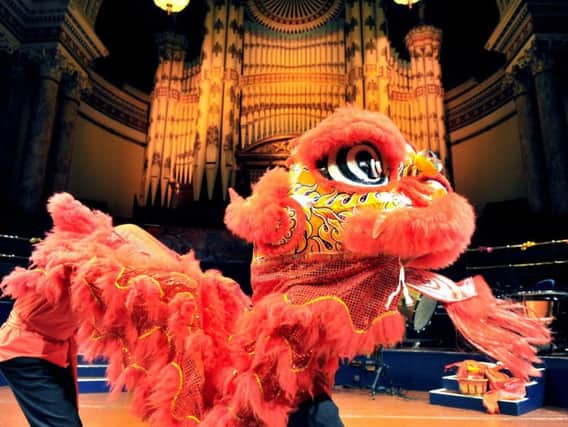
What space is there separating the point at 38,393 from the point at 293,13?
9649 millimetres

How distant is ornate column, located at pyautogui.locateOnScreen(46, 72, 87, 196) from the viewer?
6.60 metres

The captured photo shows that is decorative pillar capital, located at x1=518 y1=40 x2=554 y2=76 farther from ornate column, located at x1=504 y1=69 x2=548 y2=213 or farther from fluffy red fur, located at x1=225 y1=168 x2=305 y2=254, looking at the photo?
fluffy red fur, located at x1=225 y1=168 x2=305 y2=254

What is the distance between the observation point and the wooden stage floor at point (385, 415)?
2.49m

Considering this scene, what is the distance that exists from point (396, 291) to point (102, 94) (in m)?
9.54

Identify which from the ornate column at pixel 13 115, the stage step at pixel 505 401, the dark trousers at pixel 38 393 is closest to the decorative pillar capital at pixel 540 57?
the stage step at pixel 505 401

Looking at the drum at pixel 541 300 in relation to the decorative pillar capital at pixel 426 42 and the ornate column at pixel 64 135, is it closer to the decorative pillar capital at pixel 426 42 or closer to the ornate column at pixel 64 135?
the ornate column at pixel 64 135

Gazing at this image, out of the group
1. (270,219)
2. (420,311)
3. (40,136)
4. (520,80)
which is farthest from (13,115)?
(520,80)

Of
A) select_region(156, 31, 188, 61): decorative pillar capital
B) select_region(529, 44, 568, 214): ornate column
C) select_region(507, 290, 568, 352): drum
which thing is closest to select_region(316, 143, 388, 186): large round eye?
select_region(507, 290, 568, 352): drum

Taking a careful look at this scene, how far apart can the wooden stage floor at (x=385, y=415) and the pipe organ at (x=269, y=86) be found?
5.14m

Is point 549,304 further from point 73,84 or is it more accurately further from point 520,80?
point 73,84

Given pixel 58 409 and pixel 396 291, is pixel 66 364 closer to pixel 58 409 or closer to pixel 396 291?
pixel 58 409

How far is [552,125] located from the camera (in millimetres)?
5770

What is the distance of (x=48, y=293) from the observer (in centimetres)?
110

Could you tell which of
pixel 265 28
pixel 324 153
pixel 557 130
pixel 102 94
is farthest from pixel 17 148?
pixel 557 130
